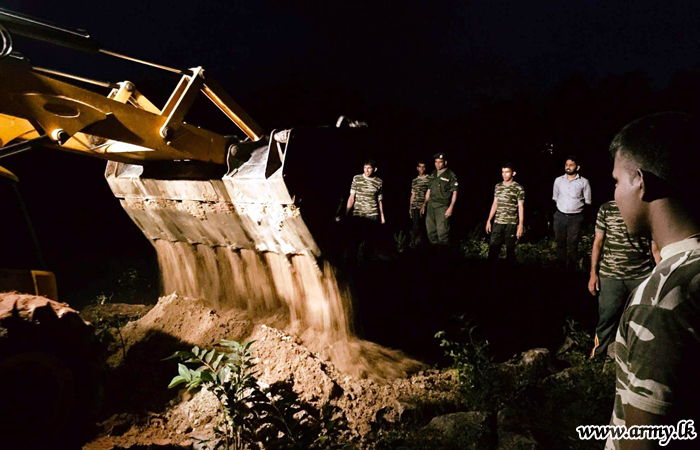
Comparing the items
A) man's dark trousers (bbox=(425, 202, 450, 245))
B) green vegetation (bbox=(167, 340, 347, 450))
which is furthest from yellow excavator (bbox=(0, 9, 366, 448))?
man's dark trousers (bbox=(425, 202, 450, 245))

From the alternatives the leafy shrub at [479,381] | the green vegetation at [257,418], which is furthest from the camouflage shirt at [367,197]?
the green vegetation at [257,418]

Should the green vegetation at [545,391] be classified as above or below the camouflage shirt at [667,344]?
below

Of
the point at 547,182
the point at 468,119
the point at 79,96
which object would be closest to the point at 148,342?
the point at 79,96

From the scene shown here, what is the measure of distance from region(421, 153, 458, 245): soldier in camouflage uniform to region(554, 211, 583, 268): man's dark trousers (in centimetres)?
175

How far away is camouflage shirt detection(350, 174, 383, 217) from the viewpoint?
23.5 ft

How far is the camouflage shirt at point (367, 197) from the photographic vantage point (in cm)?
718

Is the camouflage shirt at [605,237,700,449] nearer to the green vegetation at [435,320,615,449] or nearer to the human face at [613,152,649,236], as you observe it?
the human face at [613,152,649,236]

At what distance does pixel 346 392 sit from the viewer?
3.65 m

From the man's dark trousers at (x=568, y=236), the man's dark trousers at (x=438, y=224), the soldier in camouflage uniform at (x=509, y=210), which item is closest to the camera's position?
the soldier in camouflage uniform at (x=509, y=210)

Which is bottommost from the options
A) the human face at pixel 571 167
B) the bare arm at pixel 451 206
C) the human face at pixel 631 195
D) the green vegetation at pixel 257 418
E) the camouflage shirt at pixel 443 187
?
the green vegetation at pixel 257 418

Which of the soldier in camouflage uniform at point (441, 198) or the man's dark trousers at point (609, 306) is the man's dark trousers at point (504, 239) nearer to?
the soldier in camouflage uniform at point (441, 198)

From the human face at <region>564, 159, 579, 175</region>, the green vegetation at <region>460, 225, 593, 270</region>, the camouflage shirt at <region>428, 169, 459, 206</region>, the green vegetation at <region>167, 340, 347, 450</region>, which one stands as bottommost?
the green vegetation at <region>167, 340, 347, 450</region>

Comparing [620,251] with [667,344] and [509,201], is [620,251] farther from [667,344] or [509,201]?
[667,344]

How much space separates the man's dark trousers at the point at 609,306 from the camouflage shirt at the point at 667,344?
3.19 meters
